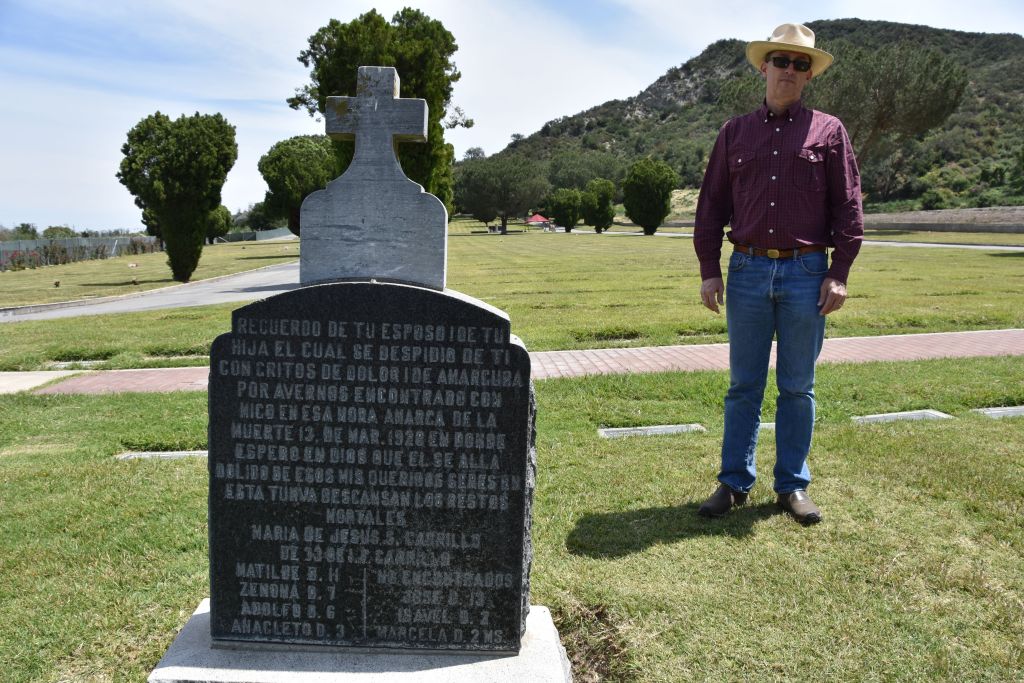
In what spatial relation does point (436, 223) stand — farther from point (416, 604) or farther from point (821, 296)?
point (821, 296)

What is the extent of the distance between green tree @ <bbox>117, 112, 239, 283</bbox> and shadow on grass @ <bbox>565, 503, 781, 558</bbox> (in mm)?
20152

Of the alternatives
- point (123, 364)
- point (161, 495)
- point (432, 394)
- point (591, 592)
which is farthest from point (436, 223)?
point (123, 364)

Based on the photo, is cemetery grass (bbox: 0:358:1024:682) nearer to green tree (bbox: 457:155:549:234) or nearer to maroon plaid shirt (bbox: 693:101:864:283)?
maroon plaid shirt (bbox: 693:101:864:283)

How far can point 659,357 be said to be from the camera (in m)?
8.17

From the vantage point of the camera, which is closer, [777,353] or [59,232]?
[777,353]

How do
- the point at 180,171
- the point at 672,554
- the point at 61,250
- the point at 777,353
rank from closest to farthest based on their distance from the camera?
the point at 672,554
the point at 777,353
the point at 180,171
the point at 61,250

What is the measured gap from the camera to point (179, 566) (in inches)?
137

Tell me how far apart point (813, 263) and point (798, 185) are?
0.37 m

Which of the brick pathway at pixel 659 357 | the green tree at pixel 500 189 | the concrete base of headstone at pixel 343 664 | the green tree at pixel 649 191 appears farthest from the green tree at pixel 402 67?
the green tree at pixel 500 189

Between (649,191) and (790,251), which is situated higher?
(649,191)

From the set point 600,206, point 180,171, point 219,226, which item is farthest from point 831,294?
point 219,226

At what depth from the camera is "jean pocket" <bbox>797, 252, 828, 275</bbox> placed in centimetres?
363

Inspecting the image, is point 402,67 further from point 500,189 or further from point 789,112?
point 500,189

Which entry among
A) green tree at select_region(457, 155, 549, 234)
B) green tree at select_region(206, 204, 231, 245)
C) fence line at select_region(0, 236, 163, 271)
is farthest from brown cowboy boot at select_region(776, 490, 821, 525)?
green tree at select_region(457, 155, 549, 234)
